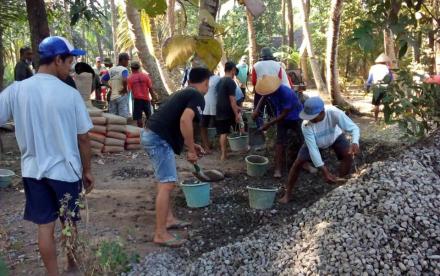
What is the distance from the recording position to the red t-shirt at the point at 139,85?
26.8ft

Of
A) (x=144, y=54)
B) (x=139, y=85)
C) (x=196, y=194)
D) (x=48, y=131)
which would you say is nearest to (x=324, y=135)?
(x=196, y=194)

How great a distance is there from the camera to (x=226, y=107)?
6855mm

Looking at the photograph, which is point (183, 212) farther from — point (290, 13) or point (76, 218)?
point (290, 13)

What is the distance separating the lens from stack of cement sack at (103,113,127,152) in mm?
7414

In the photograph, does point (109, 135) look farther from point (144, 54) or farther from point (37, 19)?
point (144, 54)

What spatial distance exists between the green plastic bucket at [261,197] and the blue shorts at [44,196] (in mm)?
2029

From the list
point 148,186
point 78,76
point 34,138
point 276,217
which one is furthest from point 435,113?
point 78,76

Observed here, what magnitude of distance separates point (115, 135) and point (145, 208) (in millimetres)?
2785

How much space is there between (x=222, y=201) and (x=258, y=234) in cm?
134

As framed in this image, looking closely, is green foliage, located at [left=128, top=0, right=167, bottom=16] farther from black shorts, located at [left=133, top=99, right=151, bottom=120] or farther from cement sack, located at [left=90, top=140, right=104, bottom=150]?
black shorts, located at [left=133, top=99, right=151, bottom=120]

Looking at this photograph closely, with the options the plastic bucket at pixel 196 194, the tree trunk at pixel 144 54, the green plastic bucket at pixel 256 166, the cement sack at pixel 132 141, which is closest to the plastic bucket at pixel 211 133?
the cement sack at pixel 132 141

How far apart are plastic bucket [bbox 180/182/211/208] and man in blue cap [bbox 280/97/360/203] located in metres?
0.79

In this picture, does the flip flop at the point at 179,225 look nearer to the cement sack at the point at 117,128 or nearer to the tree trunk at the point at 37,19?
the tree trunk at the point at 37,19

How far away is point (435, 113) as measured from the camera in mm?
4812
